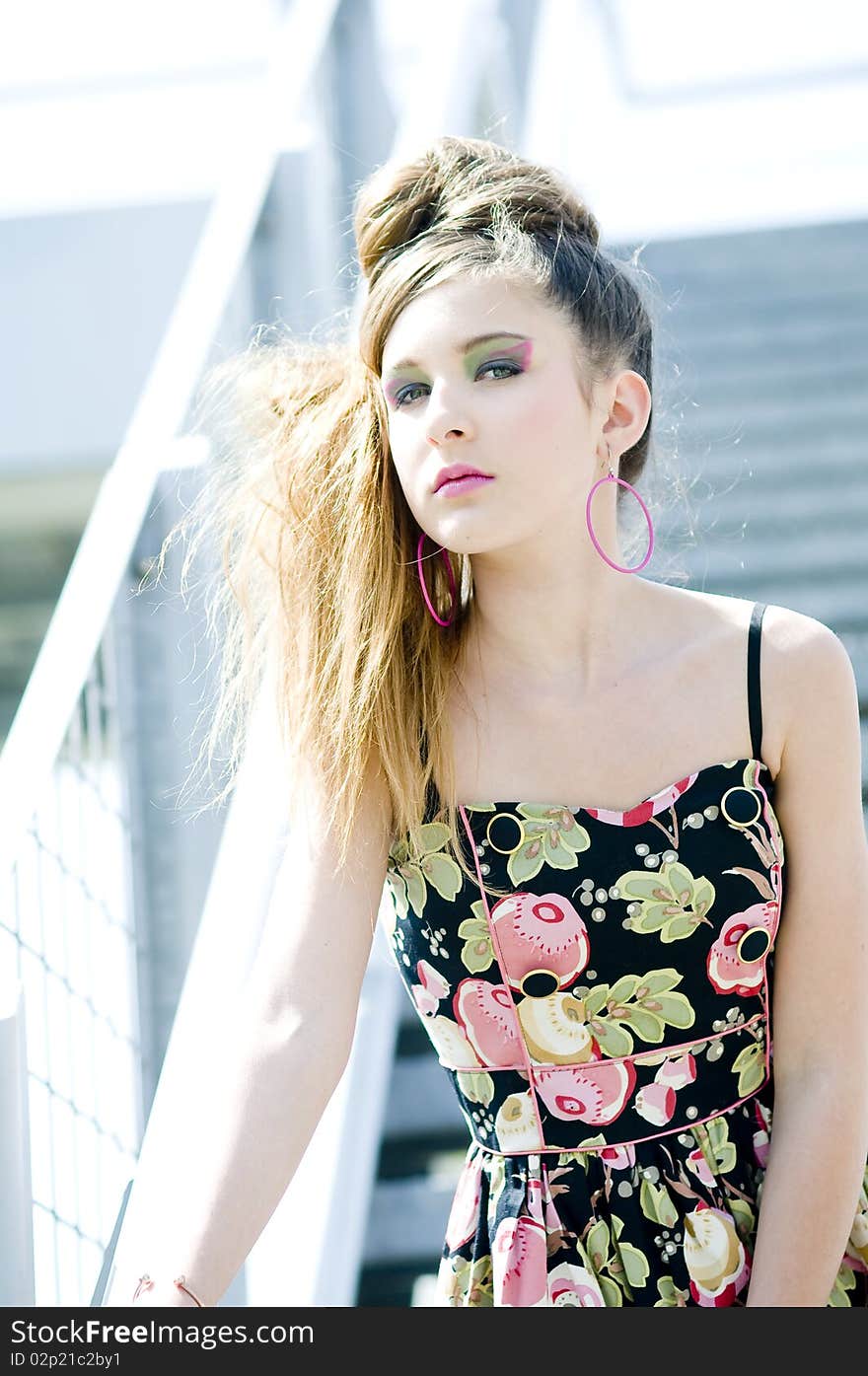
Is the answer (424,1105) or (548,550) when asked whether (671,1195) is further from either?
(424,1105)

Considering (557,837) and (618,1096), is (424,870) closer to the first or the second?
(557,837)

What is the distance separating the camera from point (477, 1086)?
1.26 m

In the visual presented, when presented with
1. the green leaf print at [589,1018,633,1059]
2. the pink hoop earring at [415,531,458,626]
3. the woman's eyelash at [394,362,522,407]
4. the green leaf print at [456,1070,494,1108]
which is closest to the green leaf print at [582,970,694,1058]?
the green leaf print at [589,1018,633,1059]

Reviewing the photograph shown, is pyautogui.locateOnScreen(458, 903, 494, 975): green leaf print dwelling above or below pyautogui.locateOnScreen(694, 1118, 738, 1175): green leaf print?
above

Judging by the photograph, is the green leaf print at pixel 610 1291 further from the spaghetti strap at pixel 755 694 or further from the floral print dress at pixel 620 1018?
the spaghetti strap at pixel 755 694

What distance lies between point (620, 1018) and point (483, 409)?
51 cm

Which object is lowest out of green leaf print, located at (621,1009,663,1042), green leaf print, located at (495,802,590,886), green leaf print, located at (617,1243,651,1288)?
green leaf print, located at (617,1243,651,1288)

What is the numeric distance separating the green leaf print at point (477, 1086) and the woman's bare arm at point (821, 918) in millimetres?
236

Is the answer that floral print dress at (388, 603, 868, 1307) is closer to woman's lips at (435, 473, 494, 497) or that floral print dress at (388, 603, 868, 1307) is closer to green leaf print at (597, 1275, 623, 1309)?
green leaf print at (597, 1275, 623, 1309)

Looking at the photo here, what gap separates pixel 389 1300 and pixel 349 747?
4.50 ft

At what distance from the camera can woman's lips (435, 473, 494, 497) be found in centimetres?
119

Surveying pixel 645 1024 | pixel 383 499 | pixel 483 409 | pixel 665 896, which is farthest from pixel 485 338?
pixel 645 1024

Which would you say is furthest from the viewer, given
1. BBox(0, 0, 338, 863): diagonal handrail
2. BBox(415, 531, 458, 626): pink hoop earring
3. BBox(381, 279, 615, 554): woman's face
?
BBox(0, 0, 338, 863): diagonal handrail

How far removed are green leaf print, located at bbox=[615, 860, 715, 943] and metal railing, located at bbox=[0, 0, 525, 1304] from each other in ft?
1.43
